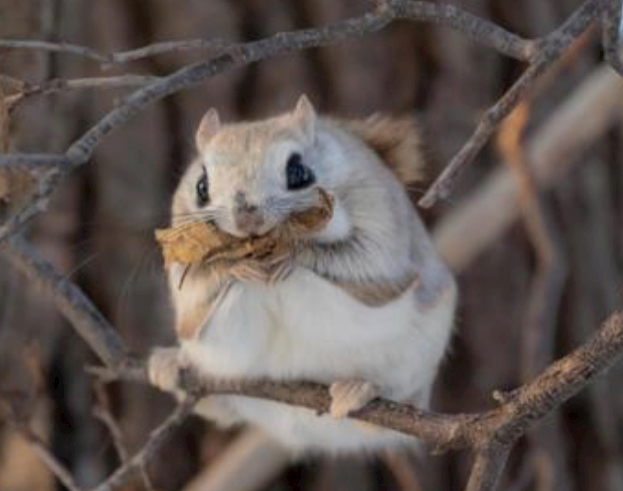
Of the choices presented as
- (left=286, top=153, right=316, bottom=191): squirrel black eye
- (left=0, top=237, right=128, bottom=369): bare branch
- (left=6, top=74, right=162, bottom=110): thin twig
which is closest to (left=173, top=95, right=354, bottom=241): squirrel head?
(left=286, top=153, right=316, bottom=191): squirrel black eye

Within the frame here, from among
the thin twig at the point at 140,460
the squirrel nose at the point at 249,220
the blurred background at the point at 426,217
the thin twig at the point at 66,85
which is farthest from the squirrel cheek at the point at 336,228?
the blurred background at the point at 426,217

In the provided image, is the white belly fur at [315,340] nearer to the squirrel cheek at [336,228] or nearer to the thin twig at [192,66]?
the squirrel cheek at [336,228]

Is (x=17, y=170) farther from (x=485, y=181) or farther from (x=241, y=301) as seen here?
(x=485, y=181)

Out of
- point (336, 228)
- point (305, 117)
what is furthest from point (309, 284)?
point (305, 117)

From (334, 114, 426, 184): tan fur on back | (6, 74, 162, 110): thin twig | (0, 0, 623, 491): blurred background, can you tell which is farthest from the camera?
(0, 0, 623, 491): blurred background

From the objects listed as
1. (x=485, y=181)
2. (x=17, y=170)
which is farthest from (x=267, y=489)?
(x=17, y=170)

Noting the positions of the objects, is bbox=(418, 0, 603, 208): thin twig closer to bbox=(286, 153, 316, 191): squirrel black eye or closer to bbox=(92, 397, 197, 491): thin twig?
bbox=(286, 153, 316, 191): squirrel black eye
